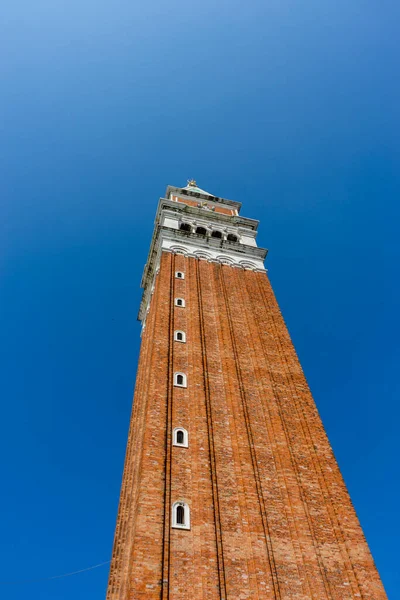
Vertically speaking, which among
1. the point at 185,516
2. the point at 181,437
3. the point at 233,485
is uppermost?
the point at 181,437

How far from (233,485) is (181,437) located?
2.62 meters

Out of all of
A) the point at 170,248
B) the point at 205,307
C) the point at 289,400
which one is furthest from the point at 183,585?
the point at 170,248

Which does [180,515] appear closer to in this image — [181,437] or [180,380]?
[181,437]

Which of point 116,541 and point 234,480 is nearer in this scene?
point 234,480

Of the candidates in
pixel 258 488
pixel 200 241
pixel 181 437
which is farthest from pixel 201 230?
pixel 258 488

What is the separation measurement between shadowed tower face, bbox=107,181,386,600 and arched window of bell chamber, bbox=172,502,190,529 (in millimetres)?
33

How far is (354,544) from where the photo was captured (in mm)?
16406

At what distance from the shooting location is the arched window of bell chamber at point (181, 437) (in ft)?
59.7

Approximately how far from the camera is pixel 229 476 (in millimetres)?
17562

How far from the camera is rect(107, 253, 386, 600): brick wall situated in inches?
573

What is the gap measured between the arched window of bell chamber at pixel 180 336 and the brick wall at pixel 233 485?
29cm

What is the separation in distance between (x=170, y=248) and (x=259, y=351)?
35.5 feet

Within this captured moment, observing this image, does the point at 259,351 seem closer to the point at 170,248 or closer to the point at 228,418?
the point at 228,418

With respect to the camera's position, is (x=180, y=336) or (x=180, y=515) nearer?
(x=180, y=515)
